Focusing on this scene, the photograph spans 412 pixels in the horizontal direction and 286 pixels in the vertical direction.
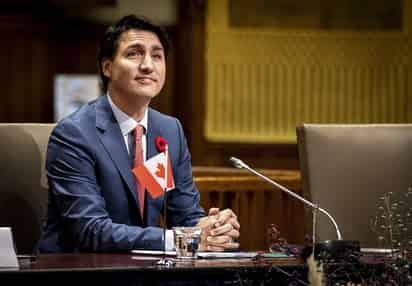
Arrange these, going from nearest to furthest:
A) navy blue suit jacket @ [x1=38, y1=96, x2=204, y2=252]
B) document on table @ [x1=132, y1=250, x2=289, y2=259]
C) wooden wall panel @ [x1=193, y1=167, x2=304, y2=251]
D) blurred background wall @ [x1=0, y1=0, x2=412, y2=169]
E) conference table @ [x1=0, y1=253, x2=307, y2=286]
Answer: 1. conference table @ [x1=0, y1=253, x2=307, y2=286]
2. document on table @ [x1=132, y1=250, x2=289, y2=259]
3. navy blue suit jacket @ [x1=38, y1=96, x2=204, y2=252]
4. wooden wall panel @ [x1=193, y1=167, x2=304, y2=251]
5. blurred background wall @ [x1=0, y1=0, x2=412, y2=169]

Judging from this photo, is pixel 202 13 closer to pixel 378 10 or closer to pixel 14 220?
pixel 378 10

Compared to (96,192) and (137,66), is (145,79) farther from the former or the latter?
(96,192)

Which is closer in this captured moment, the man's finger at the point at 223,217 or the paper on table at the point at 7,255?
the paper on table at the point at 7,255

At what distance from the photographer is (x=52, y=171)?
3316 mm

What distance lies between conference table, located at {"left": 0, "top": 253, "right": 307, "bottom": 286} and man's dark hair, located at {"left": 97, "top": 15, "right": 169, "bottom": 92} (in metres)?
1.02

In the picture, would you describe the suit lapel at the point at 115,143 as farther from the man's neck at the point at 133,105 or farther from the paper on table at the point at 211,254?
the paper on table at the point at 211,254

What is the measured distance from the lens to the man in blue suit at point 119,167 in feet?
10.2

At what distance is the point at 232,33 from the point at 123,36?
439 cm

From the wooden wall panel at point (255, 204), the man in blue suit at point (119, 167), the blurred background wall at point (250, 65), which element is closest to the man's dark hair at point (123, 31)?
the man in blue suit at point (119, 167)

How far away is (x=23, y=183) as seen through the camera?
11.5 ft

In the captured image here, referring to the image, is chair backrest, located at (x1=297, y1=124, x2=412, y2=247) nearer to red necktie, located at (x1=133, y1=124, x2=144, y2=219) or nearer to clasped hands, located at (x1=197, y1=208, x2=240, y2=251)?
clasped hands, located at (x1=197, y1=208, x2=240, y2=251)

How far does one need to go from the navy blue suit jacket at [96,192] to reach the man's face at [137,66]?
0.09 m

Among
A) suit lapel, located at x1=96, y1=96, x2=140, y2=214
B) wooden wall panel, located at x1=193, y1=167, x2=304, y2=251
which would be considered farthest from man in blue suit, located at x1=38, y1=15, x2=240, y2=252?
wooden wall panel, located at x1=193, y1=167, x2=304, y2=251

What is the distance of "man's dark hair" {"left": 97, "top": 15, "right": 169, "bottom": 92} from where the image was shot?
11.6 ft
